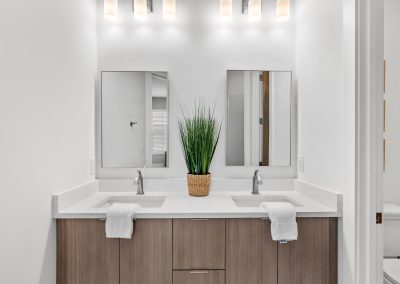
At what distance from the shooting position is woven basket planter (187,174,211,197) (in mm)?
2121

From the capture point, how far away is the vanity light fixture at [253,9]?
2248 millimetres

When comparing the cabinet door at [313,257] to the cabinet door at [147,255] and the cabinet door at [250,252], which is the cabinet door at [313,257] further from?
the cabinet door at [147,255]

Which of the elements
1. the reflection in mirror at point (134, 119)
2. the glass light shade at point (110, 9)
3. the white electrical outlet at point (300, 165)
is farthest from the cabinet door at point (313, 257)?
the glass light shade at point (110, 9)

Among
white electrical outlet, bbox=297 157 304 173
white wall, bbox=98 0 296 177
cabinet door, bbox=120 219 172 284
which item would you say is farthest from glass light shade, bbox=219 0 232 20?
cabinet door, bbox=120 219 172 284

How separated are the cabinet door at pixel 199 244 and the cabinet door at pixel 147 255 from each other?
6cm

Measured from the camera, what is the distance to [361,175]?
148 cm

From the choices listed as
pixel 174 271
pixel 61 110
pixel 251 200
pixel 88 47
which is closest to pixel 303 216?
pixel 251 200

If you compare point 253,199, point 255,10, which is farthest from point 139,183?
point 255,10

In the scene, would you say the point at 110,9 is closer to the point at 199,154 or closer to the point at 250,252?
the point at 199,154

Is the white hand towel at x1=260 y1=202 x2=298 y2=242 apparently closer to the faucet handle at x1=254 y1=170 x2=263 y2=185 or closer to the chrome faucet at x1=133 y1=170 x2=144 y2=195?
the faucet handle at x1=254 y1=170 x2=263 y2=185

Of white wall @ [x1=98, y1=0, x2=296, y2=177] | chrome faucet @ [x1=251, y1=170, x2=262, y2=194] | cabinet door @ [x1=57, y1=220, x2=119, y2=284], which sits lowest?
cabinet door @ [x1=57, y1=220, x2=119, y2=284]

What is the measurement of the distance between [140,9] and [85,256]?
1749 mm

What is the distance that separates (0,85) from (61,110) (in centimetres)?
55

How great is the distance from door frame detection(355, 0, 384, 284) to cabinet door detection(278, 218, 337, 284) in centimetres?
22
